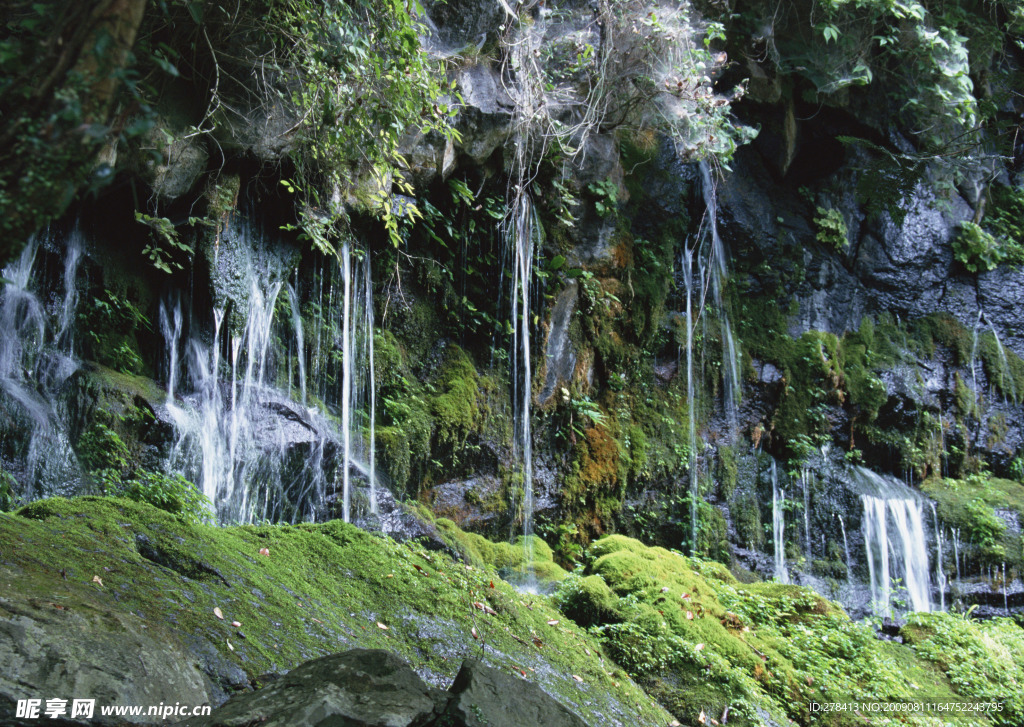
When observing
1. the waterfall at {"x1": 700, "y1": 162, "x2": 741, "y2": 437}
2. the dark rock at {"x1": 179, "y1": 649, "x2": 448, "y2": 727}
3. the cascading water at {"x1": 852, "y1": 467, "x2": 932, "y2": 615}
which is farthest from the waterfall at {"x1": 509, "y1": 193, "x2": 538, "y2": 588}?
the dark rock at {"x1": 179, "y1": 649, "x2": 448, "y2": 727}

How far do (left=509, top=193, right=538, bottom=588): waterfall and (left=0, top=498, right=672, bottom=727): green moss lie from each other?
3.77 meters

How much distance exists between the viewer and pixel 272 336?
8031 millimetres

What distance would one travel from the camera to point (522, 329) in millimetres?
9695

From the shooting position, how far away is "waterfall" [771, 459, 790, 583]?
10.7 metres

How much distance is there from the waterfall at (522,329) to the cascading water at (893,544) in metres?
5.57

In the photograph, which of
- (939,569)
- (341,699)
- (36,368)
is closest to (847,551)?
(939,569)

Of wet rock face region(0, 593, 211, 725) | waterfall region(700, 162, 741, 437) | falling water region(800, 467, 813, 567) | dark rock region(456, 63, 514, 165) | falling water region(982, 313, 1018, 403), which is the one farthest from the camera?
falling water region(982, 313, 1018, 403)

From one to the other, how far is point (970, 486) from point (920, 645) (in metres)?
5.43

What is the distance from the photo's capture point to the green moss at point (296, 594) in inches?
123

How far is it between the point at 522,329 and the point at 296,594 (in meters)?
6.08

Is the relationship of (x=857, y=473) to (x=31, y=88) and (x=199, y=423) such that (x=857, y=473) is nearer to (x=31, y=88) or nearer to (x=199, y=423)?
(x=199, y=423)

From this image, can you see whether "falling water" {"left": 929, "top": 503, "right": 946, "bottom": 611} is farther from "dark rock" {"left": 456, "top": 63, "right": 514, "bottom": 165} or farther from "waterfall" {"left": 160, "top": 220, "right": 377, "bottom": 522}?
"dark rock" {"left": 456, "top": 63, "right": 514, "bottom": 165}

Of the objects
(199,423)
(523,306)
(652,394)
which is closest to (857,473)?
(652,394)

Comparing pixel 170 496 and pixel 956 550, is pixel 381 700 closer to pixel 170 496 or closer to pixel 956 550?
pixel 170 496
